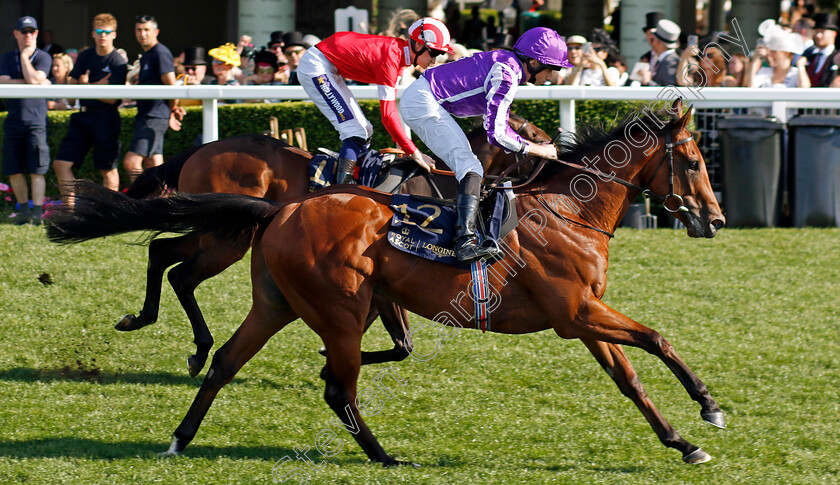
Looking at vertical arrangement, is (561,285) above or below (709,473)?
above

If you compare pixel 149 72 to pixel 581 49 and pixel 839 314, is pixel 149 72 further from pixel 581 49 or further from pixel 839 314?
pixel 839 314

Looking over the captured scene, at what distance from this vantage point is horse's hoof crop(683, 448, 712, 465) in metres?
4.76

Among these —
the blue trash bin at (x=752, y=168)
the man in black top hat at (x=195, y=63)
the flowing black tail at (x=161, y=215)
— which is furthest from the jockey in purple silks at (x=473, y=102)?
the man in black top hat at (x=195, y=63)

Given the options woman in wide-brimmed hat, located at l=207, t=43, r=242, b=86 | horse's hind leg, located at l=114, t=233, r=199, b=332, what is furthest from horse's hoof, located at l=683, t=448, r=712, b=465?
woman in wide-brimmed hat, located at l=207, t=43, r=242, b=86

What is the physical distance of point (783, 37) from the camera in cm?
955

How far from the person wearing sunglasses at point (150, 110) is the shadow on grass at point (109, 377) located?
9.09 ft

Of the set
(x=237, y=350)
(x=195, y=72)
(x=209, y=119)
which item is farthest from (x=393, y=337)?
(x=195, y=72)

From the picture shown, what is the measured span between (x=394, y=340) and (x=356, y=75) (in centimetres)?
164

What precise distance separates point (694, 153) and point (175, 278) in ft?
9.87

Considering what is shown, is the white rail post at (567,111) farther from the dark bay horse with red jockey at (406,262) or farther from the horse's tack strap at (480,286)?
the horse's tack strap at (480,286)

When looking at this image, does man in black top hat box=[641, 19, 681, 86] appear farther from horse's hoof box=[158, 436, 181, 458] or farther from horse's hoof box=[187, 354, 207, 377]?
horse's hoof box=[158, 436, 181, 458]

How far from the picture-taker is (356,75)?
637cm

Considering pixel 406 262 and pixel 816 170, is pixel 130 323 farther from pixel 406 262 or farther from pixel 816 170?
pixel 816 170

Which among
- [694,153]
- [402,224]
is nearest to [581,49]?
[694,153]
